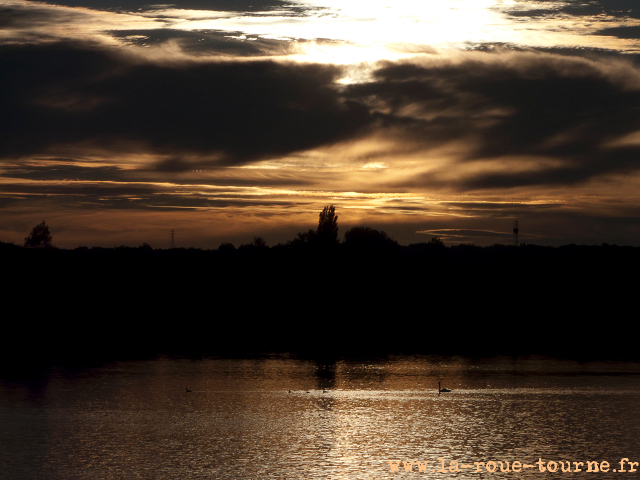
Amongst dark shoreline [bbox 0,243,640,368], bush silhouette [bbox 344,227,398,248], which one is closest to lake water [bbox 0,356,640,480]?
dark shoreline [bbox 0,243,640,368]

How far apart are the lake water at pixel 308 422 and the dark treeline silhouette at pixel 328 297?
24445mm

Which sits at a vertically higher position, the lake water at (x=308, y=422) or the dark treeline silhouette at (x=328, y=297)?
the dark treeline silhouette at (x=328, y=297)

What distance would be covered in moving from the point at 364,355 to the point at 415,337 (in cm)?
2096

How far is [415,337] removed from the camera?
96500 millimetres

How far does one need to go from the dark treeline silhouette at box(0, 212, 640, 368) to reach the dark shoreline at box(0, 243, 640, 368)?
0.25 meters

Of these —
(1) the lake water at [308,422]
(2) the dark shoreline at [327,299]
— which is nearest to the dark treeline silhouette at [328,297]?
(2) the dark shoreline at [327,299]

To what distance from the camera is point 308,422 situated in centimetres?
4231

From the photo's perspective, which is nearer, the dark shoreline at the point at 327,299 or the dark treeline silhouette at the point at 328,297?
the dark shoreline at the point at 327,299

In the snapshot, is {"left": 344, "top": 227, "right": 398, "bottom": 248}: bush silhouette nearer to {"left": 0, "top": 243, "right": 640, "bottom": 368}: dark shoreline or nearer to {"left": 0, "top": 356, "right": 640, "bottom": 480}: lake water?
{"left": 0, "top": 243, "right": 640, "bottom": 368}: dark shoreline

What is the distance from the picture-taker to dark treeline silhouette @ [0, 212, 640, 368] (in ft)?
304

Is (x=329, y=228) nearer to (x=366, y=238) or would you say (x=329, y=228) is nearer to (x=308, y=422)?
(x=366, y=238)

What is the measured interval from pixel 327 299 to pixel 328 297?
0.66 meters

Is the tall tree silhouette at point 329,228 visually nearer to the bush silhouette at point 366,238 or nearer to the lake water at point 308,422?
the bush silhouette at point 366,238

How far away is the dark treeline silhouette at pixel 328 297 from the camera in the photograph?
3649 inches
